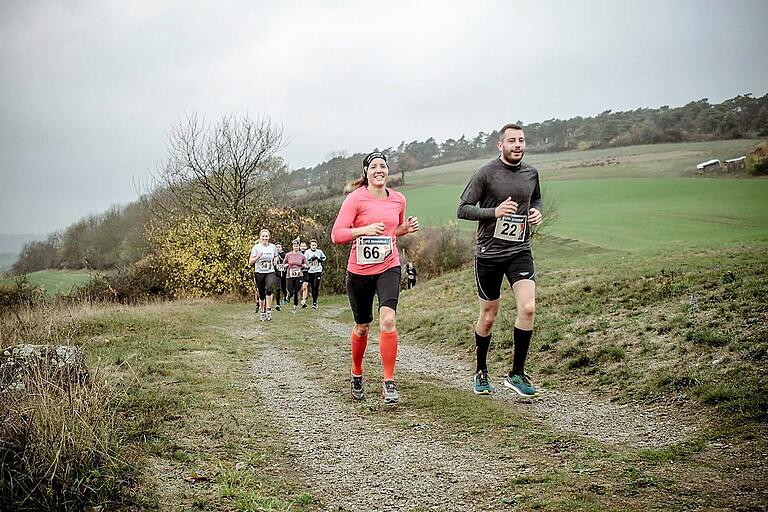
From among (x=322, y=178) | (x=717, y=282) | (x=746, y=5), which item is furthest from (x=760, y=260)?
(x=322, y=178)

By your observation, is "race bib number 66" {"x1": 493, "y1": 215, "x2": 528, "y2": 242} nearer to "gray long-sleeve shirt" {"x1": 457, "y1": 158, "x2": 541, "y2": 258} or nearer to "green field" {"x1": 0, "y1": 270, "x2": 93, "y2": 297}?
"gray long-sleeve shirt" {"x1": 457, "y1": 158, "x2": 541, "y2": 258}

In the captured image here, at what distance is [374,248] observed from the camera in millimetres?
5844

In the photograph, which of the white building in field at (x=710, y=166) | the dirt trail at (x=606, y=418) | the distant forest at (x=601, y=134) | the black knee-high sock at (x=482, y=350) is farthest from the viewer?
the white building in field at (x=710, y=166)

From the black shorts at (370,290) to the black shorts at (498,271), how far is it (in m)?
0.87

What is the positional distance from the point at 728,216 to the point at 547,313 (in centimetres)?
2158

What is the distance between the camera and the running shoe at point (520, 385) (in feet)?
19.4

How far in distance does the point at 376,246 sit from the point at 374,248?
28mm

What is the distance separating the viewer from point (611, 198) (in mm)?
41938

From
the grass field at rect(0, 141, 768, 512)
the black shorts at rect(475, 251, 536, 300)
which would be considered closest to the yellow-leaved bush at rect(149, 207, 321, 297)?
the grass field at rect(0, 141, 768, 512)

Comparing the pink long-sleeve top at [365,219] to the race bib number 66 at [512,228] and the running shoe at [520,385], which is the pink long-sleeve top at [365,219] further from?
the running shoe at [520,385]

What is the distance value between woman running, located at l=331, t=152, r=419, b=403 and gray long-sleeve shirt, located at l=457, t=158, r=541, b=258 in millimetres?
667

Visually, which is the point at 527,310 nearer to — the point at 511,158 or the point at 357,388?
the point at 511,158

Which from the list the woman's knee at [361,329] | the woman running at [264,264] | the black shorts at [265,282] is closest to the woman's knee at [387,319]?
the woman's knee at [361,329]

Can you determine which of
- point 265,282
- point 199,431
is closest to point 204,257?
point 265,282
